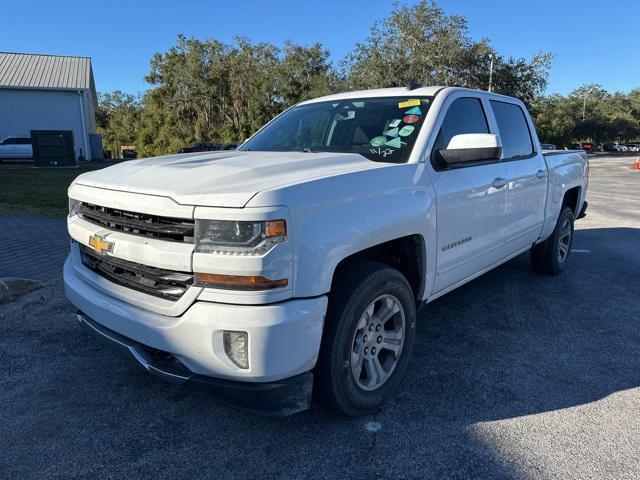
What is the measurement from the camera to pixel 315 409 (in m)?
2.97

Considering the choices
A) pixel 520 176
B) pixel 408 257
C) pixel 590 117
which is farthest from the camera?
pixel 590 117

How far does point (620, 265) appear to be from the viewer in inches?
253

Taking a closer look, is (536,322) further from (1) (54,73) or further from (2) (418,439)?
(1) (54,73)

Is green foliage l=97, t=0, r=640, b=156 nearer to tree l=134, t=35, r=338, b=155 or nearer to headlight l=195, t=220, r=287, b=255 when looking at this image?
tree l=134, t=35, r=338, b=155

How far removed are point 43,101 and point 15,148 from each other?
19.3ft

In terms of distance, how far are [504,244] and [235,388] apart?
2867 millimetres

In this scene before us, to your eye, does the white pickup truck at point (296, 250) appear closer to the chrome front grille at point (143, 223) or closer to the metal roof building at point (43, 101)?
the chrome front grille at point (143, 223)

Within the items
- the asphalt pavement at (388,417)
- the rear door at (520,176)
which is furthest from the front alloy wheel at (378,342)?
the rear door at (520,176)

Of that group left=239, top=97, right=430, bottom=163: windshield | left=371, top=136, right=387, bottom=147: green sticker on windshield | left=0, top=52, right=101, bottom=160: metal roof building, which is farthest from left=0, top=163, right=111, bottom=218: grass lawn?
left=0, top=52, right=101, bottom=160: metal roof building

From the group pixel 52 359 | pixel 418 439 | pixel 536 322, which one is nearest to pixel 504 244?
pixel 536 322

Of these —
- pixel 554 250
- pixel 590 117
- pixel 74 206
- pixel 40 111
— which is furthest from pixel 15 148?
pixel 590 117

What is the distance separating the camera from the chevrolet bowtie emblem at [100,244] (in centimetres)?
267

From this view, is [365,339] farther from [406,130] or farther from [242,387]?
[406,130]

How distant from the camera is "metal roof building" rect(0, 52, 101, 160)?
32531 mm
